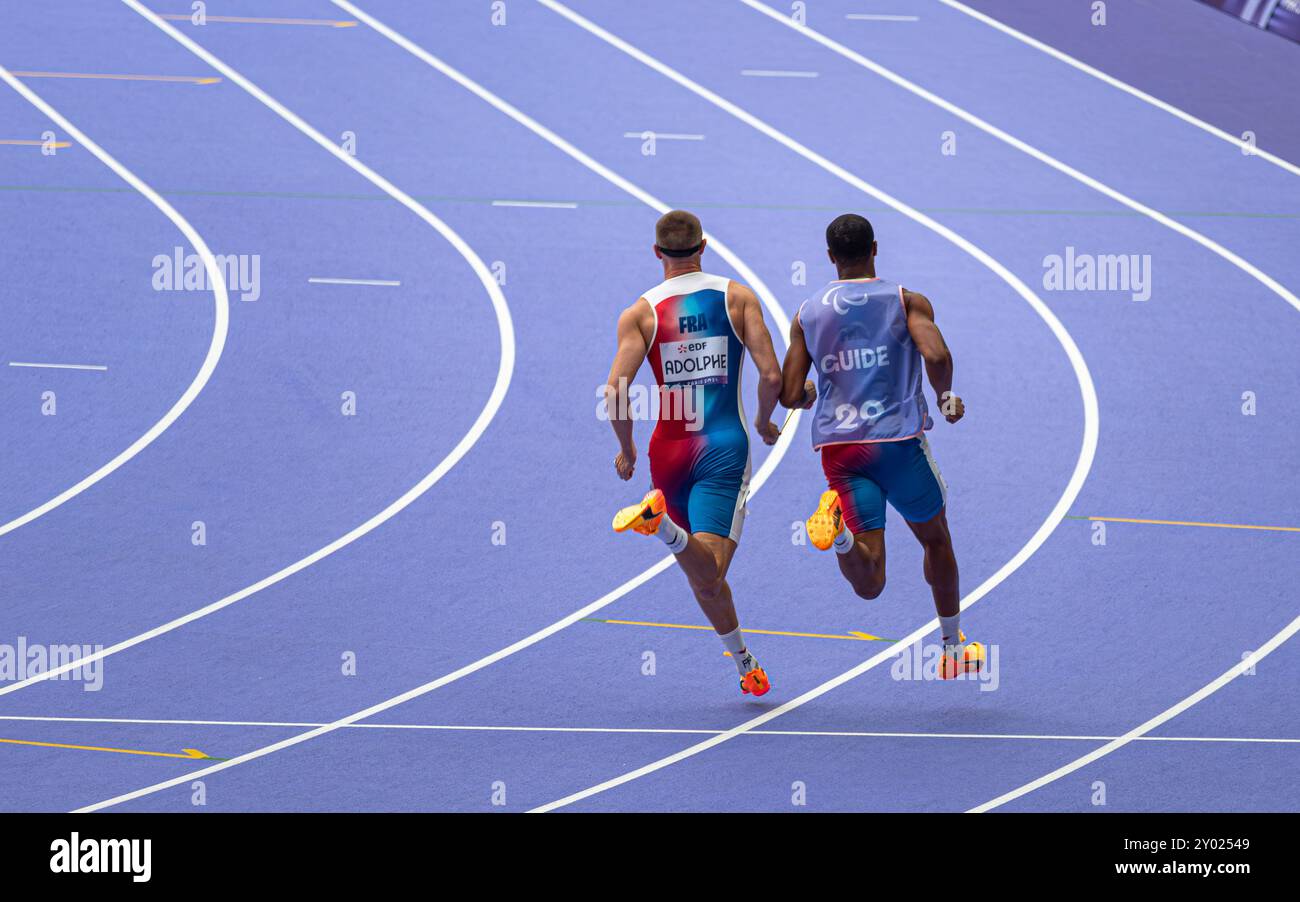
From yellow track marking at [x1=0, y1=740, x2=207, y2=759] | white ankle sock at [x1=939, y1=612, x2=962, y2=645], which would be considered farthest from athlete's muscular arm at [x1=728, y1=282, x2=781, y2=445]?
yellow track marking at [x1=0, y1=740, x2=207, y2=759]

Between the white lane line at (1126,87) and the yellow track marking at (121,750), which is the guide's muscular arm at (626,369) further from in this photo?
the white lane line at (1126,87)

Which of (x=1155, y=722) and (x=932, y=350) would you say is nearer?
(x=932, y=350)

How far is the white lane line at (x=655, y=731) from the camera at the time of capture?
283 inches

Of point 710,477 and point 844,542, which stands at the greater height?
point 710,477

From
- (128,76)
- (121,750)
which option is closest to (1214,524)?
(121,750)

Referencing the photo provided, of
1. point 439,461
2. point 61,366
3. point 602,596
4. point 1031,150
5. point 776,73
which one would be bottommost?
point 602,596

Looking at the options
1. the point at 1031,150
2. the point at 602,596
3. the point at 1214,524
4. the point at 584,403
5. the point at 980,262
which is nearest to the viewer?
the point at 602,596

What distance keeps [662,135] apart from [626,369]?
858 centimetres

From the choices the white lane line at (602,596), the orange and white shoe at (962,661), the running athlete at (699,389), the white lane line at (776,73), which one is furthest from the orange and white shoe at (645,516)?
the white lane line at (776,73)

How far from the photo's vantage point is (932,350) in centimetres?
708

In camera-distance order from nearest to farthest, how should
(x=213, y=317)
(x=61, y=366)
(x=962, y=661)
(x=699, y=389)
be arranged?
(x=699, y=389) < (x=962, y=661) < (x=61, y=366) < (x=213, y=317)

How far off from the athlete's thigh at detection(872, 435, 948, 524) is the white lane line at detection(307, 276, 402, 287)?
20.9 ft

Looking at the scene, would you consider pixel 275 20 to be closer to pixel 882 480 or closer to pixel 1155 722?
pixel 882 480
